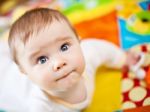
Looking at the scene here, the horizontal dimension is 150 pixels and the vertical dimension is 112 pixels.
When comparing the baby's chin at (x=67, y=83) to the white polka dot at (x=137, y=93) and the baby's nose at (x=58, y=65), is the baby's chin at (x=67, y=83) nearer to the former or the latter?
the baby's nose at (x=58, y=65)

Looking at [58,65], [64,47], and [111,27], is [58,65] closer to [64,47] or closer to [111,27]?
[64,47]

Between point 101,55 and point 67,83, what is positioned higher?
point 101,55

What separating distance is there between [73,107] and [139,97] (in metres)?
0.15

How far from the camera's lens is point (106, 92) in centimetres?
78

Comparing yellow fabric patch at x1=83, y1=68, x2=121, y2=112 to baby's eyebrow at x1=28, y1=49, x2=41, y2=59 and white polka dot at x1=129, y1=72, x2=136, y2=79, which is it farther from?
baby's eyebrow at x1=28, y1=49, x2=41, y2=59

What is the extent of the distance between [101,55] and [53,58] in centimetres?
20

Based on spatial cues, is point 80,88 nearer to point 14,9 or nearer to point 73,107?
point 73,107

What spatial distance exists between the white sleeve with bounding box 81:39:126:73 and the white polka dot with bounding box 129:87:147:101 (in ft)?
0.27

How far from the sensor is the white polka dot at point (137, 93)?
754 millimetres

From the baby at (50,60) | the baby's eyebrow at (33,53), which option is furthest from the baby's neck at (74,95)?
the baby's eyebrow at (33,53)

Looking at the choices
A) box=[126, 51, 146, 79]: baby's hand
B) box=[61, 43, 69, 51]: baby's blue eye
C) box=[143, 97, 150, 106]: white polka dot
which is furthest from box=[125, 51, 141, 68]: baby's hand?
box=[61, 43, 69, 51]: baby's blue eye

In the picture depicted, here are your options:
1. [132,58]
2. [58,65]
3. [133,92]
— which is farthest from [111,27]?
[58,65]

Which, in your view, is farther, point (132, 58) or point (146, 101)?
point (132, 58)

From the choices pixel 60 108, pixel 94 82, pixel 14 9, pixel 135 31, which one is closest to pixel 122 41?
pixel 135 31
